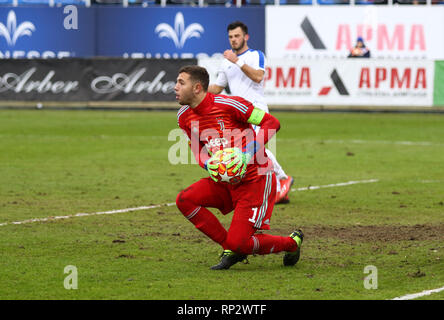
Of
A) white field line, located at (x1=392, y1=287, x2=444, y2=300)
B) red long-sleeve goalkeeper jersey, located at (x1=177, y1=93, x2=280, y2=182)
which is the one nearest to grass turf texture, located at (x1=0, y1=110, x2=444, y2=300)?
white field line, located at (x1=392, y1=287, x2=444, y2=300)

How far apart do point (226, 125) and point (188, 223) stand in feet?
8.49

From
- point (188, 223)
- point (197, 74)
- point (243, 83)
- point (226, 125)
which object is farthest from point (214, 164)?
point (243, 83)

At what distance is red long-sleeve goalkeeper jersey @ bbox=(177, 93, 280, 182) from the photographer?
7559mm

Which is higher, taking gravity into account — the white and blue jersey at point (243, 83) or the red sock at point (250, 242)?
the white and blue jersey at point (243, 83)

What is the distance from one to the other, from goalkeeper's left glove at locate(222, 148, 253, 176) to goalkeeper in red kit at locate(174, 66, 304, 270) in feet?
0.05

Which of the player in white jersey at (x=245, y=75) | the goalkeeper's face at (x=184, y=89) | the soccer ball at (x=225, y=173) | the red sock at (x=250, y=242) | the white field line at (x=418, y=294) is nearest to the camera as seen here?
the white field line at (x=418, y=294)

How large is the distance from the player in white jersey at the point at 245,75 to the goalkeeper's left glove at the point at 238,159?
134 inches

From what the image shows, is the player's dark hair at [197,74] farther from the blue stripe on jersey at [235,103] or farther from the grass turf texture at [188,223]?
the grass turf texture at [188,223]

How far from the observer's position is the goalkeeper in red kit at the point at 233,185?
7434mm

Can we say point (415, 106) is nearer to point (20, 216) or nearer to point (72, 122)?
point (72, 122)

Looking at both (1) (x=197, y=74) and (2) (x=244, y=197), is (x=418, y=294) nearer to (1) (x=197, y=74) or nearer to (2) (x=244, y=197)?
(2) (x=244, y=197)

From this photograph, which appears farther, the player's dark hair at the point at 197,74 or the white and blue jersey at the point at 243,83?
the white and blue jersey at the point at 243,83

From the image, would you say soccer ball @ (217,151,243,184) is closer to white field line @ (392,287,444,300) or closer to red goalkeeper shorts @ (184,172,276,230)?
red goalkeeper shorts @ (184,172,276,230)


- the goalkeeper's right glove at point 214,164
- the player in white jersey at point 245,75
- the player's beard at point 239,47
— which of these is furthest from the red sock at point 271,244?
the player's beard at point 239,47
